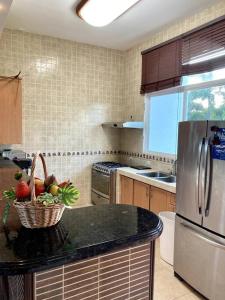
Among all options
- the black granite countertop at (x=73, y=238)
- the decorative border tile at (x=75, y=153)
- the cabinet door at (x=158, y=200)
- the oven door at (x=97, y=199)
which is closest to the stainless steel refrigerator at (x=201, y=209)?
the cabinet door at (x=158, y=200)

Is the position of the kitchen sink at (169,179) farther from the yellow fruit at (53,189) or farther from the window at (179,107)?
the yellow fruit at (53,189)

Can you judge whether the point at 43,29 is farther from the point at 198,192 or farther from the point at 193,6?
the point at 198,192

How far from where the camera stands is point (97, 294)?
1.10 meters

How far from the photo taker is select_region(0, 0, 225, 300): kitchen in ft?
10.3

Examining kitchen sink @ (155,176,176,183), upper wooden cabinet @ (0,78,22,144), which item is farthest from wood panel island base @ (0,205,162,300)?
upper wooden cabinet @ (0,78,22,144)

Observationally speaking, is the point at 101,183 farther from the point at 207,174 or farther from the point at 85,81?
the point at 207,174

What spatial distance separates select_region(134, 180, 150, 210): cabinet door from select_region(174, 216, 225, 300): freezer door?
2.84ft

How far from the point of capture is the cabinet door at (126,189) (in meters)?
3.58

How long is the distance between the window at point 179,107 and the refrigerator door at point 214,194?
3.66 ft

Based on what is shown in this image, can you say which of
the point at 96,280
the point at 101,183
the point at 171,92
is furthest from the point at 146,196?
the point at 96,280

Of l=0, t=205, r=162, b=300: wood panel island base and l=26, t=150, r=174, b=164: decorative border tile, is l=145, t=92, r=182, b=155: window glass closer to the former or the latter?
l=26, t=150, r=174, b=164: decorative border tile

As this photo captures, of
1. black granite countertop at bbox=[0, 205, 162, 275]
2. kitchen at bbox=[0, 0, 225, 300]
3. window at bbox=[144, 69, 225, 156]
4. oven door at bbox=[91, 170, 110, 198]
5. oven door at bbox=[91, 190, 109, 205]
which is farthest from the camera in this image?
oven door at bbox=[91, 190, 109, 205]

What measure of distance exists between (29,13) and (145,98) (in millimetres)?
2030

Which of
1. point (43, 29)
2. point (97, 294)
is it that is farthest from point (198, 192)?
point (43, 29)
